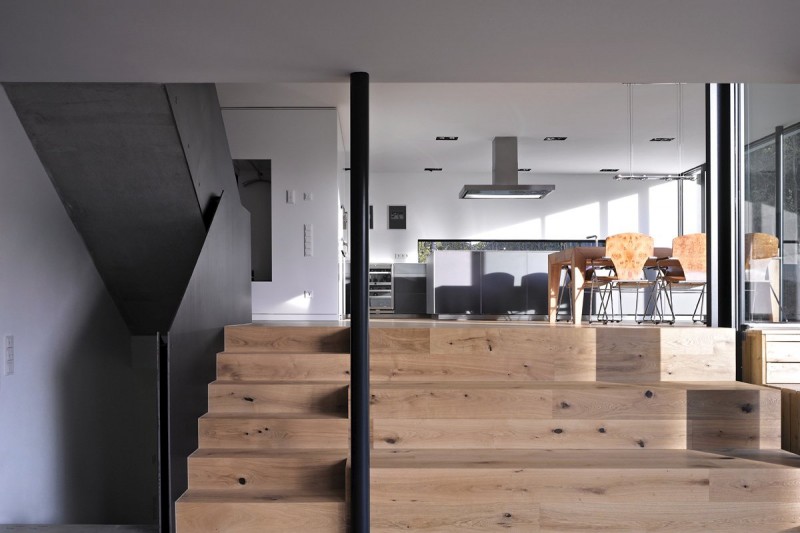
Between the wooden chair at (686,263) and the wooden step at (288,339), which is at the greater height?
the wooden chair at (686,263)

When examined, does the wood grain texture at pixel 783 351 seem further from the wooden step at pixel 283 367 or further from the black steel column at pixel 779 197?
the wooden step at pixel 283 367

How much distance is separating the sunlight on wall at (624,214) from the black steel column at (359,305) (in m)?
9.53

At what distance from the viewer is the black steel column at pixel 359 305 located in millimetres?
3029

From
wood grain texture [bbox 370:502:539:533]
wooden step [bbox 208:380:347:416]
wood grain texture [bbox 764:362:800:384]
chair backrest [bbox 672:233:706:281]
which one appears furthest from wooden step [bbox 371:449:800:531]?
chair backrest [bbox 672:233:706:281]

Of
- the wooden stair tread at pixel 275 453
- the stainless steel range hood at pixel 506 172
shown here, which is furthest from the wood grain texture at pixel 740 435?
the stainless steel range hood at pixel 506 172

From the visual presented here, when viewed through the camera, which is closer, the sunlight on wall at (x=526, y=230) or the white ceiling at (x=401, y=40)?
the white ceiling at (x=401, y=40)

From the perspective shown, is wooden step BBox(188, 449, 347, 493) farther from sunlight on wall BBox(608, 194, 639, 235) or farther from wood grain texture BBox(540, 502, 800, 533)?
sunlight on wall BBox(608, 194, 639, 235)

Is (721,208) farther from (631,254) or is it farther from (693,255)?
(693,255)

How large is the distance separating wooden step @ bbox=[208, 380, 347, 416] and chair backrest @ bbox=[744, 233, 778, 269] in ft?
8.24

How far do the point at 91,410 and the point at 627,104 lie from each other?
6002 mm

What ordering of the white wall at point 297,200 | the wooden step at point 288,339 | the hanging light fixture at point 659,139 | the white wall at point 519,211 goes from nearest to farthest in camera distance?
the wooden step at point 288,339
the hanging light fixture at point 659,139
the white wall at point 297,200
the white wall at point 519,211

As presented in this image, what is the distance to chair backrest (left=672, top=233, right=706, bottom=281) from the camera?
6266 mm

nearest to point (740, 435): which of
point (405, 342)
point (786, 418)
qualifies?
point (786, 418)

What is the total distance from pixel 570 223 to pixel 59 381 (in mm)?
9226
